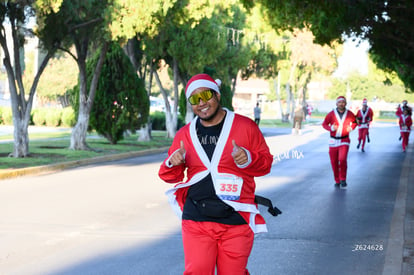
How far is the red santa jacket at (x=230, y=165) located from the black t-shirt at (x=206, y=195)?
3 centimetres

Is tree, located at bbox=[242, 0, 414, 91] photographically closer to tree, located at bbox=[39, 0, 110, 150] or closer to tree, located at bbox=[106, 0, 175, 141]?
tree, located at bbox=[106, 0, 175, 141]

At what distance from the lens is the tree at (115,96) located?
998 inches

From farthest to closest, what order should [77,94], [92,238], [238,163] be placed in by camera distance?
[77,94] → [92,238] → [238,163]

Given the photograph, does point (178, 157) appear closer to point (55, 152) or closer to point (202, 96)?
point (202, 96)

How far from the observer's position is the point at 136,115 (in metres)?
25.9

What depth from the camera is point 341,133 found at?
13.6 metres

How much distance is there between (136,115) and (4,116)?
21.8m

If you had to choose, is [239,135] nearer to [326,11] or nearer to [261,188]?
[261,188]

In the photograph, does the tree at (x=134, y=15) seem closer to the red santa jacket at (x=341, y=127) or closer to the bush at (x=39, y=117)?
the red santa jacket at (x=341, y=127)

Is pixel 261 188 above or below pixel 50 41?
below

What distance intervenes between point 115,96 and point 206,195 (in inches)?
847

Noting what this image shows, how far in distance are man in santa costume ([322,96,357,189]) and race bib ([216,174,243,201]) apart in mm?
9339

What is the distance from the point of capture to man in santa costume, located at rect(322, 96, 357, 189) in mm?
13562

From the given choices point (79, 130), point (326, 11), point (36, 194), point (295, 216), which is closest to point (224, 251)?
point (295, 216)
